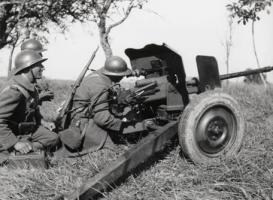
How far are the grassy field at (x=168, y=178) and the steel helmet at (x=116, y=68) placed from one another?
1.16 metres

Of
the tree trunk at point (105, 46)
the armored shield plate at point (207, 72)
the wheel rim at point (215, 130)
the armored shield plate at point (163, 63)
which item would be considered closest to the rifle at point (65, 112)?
the armored shield plate at point (163, 63)

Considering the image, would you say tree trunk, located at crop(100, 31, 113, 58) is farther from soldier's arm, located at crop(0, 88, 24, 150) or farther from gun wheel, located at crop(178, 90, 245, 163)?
gun wheel, located at crop(178, 90, 245, 163)

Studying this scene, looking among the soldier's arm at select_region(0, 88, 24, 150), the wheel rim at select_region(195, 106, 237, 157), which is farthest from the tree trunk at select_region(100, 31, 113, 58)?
the wheel rim at select_region(195, 106, 237, 157)

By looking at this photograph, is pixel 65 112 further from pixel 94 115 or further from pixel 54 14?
pixel 54 14

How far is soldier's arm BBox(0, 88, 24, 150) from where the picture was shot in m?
5.13

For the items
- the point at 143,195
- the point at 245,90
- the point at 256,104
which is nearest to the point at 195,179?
the point at 143,195

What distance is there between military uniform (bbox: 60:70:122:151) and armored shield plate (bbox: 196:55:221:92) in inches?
51.2

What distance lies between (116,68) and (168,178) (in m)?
2.07

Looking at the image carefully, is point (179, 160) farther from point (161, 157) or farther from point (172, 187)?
point (172, 187)

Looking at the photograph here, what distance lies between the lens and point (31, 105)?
5660 mm

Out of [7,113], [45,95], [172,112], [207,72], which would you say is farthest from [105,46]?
[207,72]

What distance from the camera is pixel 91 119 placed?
555 cm

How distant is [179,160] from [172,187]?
32.0 inches

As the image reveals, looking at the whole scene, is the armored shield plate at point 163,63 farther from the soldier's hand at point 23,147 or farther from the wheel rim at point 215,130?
the soldier's hand at point 23,147
